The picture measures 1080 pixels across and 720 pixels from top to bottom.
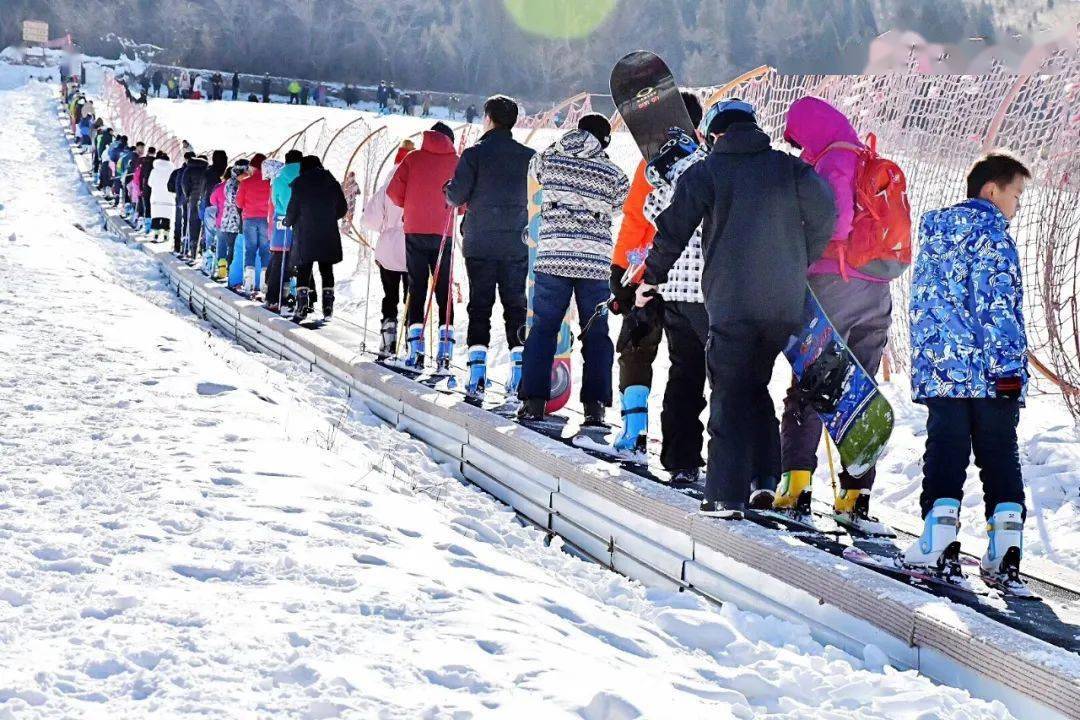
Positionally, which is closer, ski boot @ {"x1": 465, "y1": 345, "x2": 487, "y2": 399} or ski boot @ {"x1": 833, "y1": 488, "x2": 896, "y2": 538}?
ski boot @ {"x1": 833, "y1": 488, "x2": 896, "y2": 538}

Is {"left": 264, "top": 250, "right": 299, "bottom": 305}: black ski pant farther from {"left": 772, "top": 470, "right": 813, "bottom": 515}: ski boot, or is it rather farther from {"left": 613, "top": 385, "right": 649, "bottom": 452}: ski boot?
{"left": 772, "top": 470, "right": 813, "bottom": 515}: ski boot

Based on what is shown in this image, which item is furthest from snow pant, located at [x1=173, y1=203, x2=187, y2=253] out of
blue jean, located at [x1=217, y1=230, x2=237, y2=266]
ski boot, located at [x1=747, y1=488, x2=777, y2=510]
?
ski boot, located at [x1=747, y1=488, x2=777, y2=510]

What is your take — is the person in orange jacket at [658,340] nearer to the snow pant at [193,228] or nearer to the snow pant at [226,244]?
the snow pant at [226,244]

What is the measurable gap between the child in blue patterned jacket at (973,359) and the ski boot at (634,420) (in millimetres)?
2112

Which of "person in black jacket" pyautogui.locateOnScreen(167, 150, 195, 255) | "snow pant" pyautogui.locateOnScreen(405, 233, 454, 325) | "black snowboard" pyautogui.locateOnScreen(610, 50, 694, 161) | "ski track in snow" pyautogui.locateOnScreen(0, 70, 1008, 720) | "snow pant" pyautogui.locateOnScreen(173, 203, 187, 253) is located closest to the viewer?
"ski track in snow" pyautogui.locateOnScreen(0, 70, 1008, 720)

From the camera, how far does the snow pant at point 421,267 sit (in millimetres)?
9289

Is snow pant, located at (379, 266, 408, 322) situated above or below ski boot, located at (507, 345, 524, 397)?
above

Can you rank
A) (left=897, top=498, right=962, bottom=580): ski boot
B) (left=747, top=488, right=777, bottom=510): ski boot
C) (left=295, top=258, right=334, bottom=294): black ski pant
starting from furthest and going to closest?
(left=295, top=258, right=334, bottom=294): black ski pant < (left=747, top=488, right=777, bottom=510): ski boot < (left=897, top=498, right=962, bottom=580): ski boot

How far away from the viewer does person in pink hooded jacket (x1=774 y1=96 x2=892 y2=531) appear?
517cm

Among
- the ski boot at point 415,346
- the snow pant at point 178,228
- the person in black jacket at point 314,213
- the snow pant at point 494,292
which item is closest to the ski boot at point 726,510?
the snow pant at point 494,292

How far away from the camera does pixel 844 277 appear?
530cm

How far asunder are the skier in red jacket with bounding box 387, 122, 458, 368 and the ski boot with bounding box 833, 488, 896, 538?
4190mm

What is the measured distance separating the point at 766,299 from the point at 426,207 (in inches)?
177

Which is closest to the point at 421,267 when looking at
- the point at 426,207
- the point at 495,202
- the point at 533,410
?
the point at 426,207
